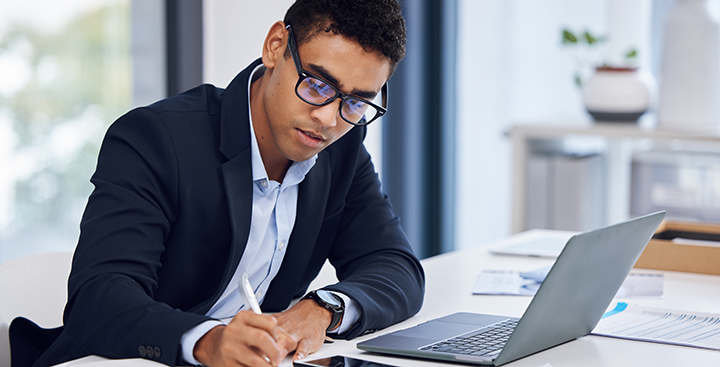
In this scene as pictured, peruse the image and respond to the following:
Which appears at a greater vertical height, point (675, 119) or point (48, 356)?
point (675, 119)

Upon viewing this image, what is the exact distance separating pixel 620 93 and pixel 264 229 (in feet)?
6.46

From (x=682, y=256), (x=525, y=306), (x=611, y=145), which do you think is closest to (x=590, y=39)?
Answer: (x=611, y=145)

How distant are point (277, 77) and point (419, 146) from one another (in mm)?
2088

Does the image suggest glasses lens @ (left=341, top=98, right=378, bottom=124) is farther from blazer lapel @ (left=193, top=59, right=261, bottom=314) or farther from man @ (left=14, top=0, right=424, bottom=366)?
blazer lapel @ (left=193, top=59, right=261, bottom=314)

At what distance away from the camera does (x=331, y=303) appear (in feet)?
3.55

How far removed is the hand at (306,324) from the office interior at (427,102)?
126cm

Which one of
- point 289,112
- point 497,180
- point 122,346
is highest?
point 289,112

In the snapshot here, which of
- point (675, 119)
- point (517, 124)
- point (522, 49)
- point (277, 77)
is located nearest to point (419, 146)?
point (517, 124)

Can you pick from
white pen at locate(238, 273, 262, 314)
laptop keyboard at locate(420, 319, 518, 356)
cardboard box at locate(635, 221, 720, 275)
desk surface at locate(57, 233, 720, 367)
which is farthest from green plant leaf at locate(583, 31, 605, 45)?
white pen at locate(238, 273, 262, 314)

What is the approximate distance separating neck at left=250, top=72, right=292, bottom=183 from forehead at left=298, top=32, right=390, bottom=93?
0.53 feet

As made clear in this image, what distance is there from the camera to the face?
116 centimetres

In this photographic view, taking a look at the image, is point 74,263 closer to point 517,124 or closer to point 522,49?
point 517,124

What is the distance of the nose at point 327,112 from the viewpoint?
1.17 metres

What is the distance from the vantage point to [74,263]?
1024 millimetres
